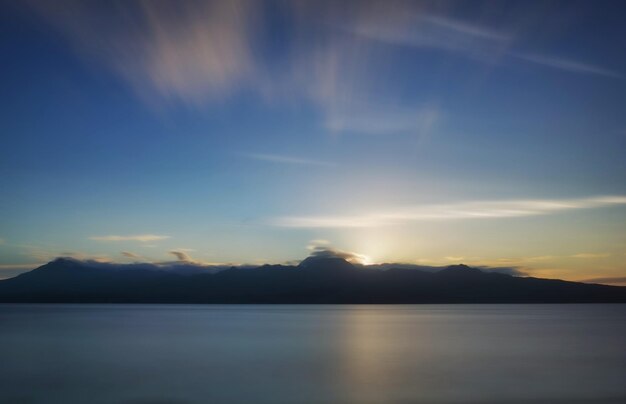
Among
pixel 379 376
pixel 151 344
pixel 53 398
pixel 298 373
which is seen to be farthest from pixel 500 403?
pixel 151 344

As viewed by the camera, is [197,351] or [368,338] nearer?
[197,351]

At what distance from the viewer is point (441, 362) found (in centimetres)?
4291

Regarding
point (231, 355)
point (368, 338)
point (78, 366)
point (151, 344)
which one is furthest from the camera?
point (368, 338)

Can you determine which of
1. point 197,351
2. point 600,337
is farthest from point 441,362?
point 600,337

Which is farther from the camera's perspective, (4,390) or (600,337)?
(600,337)

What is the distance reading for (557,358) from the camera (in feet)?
148

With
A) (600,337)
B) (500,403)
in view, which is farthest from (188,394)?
(600,337)

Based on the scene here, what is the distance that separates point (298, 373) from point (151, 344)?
24.7 metres

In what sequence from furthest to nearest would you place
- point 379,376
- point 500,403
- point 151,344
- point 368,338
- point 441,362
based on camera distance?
point 368,338 → point 151,344 → point 441,362 → point 379,376 → point 500,403

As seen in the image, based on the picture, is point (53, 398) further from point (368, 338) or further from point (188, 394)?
point (368, 338)

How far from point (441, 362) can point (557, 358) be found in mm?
10011

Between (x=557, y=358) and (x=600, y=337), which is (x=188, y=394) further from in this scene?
(x=600, y=337)

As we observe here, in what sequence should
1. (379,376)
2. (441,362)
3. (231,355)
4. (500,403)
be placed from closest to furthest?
(500,403) < (379,376) < (441,362) < (231,355)

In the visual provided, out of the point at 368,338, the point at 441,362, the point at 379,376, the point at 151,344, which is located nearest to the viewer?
the point at 379,376
